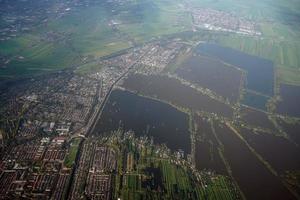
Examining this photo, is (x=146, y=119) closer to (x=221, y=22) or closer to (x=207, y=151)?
(x=207, y=151)

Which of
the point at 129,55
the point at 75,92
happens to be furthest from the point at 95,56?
the point at 75,92

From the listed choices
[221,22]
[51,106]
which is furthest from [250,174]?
[221,22]

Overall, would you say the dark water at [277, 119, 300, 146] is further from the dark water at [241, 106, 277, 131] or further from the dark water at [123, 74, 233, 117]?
the dark water at [123, 74, 233, 117]

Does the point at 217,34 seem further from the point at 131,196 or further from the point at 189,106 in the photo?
the point at 131,196

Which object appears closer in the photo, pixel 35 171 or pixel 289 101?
pixel 35 171

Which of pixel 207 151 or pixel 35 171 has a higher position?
pixel 207 151

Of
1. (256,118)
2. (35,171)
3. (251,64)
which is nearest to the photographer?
(35,171)

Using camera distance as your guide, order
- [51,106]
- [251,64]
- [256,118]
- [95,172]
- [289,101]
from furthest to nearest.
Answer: [251,64]
[289,101]
[256,118]
[51,106]
[95,172]

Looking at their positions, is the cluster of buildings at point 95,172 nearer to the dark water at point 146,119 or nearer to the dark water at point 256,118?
the dark water at point 146,119

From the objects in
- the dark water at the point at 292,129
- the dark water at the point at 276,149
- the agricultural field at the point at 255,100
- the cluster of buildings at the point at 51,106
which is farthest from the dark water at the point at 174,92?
the dark water at the point at 292,129
